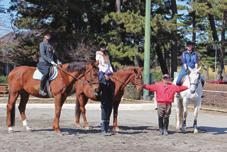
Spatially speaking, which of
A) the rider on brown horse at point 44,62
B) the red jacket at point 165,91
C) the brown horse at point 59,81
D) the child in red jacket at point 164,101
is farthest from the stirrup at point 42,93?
the child in red jacket at point 164,101

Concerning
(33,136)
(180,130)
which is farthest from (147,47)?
(33,136)

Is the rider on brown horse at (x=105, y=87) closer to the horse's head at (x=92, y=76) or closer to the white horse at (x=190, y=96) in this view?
the horse's head at (x=92, y=76)

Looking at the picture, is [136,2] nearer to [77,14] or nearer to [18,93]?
[77,14]

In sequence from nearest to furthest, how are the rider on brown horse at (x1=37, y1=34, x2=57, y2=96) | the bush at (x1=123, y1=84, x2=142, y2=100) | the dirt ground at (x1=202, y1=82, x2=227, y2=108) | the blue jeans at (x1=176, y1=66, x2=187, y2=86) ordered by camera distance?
the rider on brown horse at (x1=37, y1=34, x2=57, y2=96)
the blue jeans at (x1=176, y1=66, x2=187, y2=86)
the dirt ground at (x1=202, y1=82, x2=227, y2=108)
the bush at (x1=123, y1=84, x2=142, y2=100)

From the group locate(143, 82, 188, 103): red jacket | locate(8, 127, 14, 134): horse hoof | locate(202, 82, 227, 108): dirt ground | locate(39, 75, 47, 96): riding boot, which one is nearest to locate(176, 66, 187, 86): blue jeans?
locate(143, 82, 188, 103): red jacket

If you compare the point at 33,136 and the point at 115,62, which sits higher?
the point at 115,62

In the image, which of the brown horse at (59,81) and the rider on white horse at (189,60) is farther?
the rider on white horse at (189,60)

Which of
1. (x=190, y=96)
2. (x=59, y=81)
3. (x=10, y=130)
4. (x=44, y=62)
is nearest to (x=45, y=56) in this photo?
(x=44, y=62)

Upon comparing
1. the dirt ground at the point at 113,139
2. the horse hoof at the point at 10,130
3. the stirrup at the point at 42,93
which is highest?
the stirrup at the point at 42,93

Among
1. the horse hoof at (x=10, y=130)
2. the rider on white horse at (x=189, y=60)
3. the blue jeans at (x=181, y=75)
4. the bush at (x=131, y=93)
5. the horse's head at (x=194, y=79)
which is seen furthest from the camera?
the bush at (x=131, y=93)

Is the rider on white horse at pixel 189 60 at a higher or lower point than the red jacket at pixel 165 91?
higher

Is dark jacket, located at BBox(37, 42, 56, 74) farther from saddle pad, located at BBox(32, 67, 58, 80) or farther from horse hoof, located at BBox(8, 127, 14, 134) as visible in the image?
horse hoof, located at BBox(8, 127, 14, 134)

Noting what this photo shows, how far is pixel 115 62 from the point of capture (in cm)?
4272

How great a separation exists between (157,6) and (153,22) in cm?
567
